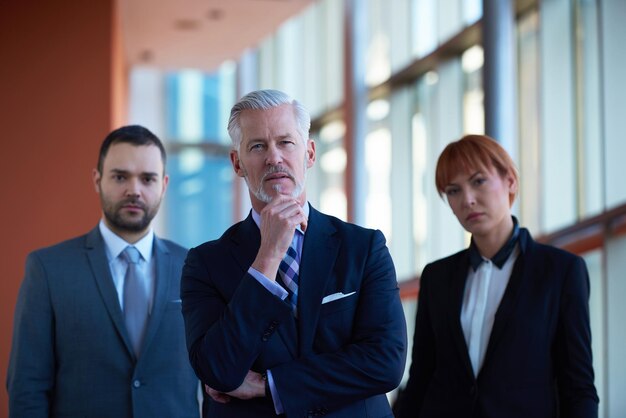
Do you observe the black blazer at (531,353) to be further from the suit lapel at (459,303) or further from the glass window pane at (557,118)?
the glass window pane at (557,118)

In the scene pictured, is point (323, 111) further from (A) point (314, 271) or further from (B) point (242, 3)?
(A) point (314, 271)

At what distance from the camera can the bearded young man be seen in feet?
11.1

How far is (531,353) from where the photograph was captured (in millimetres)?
3107

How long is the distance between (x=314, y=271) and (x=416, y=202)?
9733 mm

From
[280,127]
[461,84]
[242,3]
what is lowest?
[280,127]

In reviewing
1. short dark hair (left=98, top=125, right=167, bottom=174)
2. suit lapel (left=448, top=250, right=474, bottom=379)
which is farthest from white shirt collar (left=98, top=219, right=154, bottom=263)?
suit lapel (left=448, top=250, right=474, bottom=379)

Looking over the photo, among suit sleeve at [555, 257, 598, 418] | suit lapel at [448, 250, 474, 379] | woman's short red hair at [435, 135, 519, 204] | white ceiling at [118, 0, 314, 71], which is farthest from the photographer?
white ceiling at [118, 0, 314, 71]

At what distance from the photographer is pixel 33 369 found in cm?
331

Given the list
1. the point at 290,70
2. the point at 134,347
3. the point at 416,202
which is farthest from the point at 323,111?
the point at 134,347

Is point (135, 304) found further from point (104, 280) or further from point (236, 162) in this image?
point (236, 162)

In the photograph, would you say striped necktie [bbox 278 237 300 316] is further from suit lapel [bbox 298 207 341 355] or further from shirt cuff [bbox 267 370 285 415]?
shirt cuff [bbox 267 370 285 415]

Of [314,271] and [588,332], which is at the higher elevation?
[314,271]

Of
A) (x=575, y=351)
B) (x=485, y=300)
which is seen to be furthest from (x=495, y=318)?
(x=575, y=351)

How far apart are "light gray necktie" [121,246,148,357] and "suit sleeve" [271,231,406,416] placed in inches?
49.1
